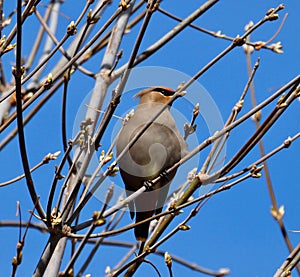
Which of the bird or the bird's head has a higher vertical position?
the bird's head

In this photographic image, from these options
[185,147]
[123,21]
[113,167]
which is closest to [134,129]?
[185,147]

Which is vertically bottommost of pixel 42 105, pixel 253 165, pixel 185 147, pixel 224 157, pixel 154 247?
pixel 154 247

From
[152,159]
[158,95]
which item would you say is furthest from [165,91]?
[152,159]

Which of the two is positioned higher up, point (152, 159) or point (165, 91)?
point (165, 91)

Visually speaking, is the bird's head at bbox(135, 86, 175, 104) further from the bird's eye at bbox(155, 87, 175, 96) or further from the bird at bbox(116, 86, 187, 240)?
the bird at bbox(116, 86, 187, 240)

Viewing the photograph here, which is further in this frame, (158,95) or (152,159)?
(158,95)

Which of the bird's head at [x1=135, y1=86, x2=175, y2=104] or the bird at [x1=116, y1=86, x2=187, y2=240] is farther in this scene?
the bird's head at [x1=135, y1=86, x2=175, y2=104]

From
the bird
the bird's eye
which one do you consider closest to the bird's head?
the bird's eye

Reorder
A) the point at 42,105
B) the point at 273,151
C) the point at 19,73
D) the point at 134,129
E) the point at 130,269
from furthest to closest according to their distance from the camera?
1. the point at 42,105
2. the point at 134,129
3. the point at 130,269
4. the point at 273,151
5. the point at 19,73

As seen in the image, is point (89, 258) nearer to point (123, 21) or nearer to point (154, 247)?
point (154, 247)

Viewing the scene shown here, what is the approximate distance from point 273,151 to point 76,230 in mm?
835

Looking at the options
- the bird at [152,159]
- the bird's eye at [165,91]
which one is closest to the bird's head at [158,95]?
the bird's eye at [165,91]

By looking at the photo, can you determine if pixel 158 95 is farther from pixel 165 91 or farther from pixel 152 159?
pixel 152 159

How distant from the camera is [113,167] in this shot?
2.54m
